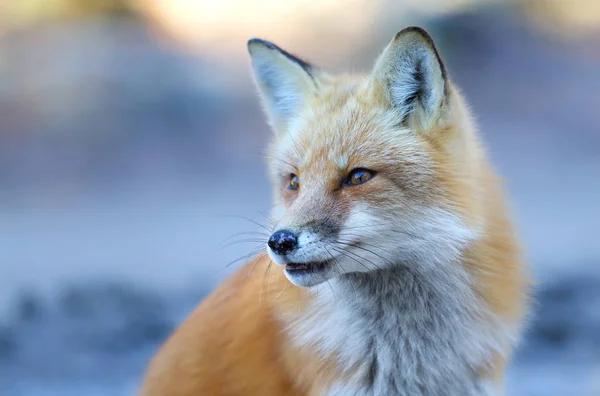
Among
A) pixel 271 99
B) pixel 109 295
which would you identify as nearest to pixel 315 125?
pixel 271 99

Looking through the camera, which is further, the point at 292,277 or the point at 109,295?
the point at 109,295

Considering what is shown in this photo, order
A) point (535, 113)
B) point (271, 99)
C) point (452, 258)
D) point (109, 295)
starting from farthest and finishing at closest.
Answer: point (535, 113) < point (109, 295) < point (271, 99) < point (452, 258)

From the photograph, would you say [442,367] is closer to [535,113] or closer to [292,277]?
[292,277]

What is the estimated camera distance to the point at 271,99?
2.31m

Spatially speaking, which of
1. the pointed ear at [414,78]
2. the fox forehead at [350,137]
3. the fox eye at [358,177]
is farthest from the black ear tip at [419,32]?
the fox eye at [358,177]

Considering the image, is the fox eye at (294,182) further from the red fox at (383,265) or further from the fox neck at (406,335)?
the fox neck at (406,335)

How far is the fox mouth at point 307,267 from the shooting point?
1.77m

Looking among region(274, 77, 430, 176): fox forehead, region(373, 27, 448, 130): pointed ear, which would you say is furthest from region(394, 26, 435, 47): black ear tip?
region(274, 77, 430, 176): fox forehead

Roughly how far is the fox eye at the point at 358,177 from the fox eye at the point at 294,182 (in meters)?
0.18

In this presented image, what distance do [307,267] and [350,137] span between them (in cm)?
41

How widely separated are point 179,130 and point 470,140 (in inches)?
122

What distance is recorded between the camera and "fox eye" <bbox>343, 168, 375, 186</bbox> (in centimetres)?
187

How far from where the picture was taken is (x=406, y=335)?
196cm

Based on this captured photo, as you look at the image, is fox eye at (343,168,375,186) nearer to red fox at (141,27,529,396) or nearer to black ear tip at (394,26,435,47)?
red fox at (141,27,529,396)
